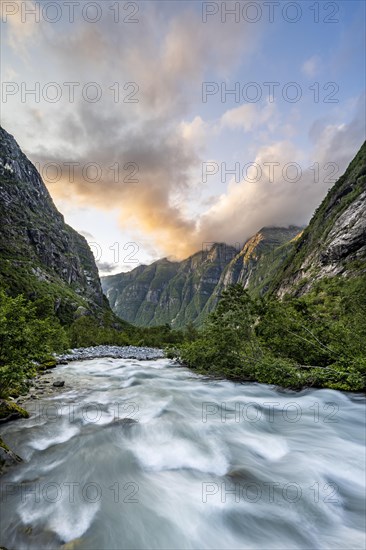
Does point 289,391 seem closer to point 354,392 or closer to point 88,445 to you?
point 354,392

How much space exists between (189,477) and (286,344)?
41.7ft

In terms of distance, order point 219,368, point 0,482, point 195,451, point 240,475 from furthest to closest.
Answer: point 219,368, point 195,451, point 240,475, point 0,482

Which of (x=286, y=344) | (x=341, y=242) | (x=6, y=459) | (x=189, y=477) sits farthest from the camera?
(x=341, y=242)

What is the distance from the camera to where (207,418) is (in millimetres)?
12195

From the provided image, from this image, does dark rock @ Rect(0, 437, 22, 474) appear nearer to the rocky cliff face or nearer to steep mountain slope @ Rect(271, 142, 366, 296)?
steep mountain slope @ Rect(271, 142, 366, 296)

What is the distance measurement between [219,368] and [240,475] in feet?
44.9

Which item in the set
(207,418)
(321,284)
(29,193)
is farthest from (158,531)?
(29,193)

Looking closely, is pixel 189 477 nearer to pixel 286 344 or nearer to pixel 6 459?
pixel 6 459

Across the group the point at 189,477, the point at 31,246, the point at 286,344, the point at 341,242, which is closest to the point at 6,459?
the point at 189,477

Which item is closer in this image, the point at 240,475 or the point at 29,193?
the point at 240,475

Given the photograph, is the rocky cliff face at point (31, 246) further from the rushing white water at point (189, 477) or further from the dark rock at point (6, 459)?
the dark rock at point (6, 459)

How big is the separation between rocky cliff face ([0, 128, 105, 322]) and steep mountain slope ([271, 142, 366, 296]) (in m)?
94.8

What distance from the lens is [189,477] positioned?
24.1 ft

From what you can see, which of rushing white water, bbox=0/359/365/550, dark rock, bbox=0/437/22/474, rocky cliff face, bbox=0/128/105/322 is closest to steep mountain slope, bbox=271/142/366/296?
rushing white water, bbox=0/359/365/550
